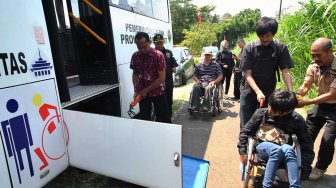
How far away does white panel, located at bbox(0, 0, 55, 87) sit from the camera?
1930mm

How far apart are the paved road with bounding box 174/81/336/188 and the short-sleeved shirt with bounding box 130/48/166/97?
1200mm

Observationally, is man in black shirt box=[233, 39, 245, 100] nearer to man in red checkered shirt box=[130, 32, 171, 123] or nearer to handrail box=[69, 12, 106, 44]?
man in red checkered shirt box=[130, 32, 171, 123]

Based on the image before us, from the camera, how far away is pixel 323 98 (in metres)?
2.70

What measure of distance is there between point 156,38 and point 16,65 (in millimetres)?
2937

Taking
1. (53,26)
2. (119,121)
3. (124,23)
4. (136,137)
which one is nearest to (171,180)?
(136,137)

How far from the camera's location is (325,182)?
3.00 meters

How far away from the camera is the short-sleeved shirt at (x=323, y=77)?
268cm

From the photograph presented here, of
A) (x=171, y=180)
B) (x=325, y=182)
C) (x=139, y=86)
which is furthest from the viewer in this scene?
(x=139, y=86)

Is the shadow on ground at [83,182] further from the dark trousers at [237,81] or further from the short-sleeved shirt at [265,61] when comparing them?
the dark trousers at [237,81]

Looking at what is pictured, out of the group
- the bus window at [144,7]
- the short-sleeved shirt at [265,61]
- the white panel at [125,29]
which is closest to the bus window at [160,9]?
the bus window at [144,7]

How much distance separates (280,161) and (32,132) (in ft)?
7.40

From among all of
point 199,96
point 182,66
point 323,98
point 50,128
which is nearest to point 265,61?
point 323,98

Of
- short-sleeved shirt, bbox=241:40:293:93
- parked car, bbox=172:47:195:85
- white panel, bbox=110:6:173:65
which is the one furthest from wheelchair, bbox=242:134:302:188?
parked car, bbox=172:47:195:85

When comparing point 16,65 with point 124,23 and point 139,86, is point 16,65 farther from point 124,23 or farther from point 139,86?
point 124,23
